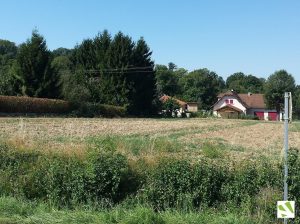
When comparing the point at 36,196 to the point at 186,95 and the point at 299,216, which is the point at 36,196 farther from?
the point at 186,95

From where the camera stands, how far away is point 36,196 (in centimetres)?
1043

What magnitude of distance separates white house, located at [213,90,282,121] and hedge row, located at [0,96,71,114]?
6281 cm

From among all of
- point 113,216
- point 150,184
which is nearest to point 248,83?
point 150,184

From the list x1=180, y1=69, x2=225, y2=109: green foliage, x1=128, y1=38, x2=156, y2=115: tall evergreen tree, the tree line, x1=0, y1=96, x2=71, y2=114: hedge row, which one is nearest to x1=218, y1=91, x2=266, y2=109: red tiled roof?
the tree line

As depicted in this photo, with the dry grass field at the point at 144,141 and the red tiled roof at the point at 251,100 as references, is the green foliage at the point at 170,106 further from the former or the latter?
the dry grass field at the point at 144,141

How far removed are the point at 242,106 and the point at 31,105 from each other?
78823mm

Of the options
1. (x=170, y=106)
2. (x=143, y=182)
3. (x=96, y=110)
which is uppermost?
(x=170, y=106)

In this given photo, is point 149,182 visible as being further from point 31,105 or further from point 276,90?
point 276,90

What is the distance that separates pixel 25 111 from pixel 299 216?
49834mm

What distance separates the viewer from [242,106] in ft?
403

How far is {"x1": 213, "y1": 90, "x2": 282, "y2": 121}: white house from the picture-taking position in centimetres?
11800

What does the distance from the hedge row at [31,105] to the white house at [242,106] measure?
62.8 meters

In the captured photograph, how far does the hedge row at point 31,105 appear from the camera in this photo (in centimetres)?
5230

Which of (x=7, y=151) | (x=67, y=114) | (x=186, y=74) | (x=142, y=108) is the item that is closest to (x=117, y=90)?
(x=142, y=108)
